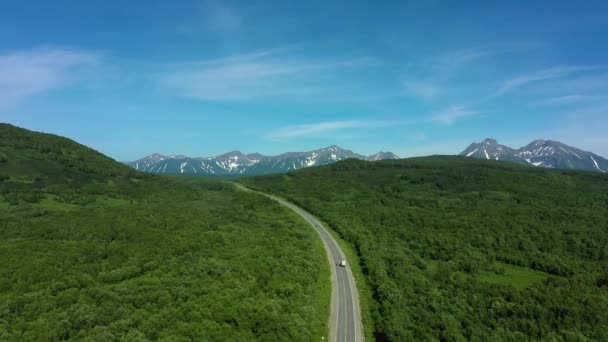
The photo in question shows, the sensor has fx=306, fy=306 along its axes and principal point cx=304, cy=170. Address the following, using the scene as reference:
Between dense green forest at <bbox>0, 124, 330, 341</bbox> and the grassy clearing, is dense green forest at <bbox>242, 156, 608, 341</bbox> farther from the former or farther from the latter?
dense green forest at <bbox>0, 124, 330, 341</bbox>

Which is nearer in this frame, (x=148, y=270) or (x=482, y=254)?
(x=148, y=270)

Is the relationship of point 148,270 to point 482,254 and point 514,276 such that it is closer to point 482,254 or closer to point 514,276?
point 514,276

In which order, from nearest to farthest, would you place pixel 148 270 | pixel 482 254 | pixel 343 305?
1. pixel 343 305
2. pixel 148 270
3. pixel 482 254

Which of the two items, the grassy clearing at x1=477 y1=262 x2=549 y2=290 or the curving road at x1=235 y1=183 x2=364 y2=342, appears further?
the grassy clearing at x1=477 y1=262 x2=549 y2=290

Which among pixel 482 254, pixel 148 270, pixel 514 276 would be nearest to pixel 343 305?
pixel 148 270

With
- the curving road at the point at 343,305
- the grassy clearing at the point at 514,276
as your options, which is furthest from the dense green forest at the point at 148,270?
the grassy clearing at the point at 514,276

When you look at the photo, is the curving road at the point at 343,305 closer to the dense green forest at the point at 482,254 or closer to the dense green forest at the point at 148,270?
the dense green forest at the point at 148,270

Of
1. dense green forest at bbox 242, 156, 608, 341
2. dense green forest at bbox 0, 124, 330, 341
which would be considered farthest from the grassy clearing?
dense green forest at bbox 0, 124, 330, 341
